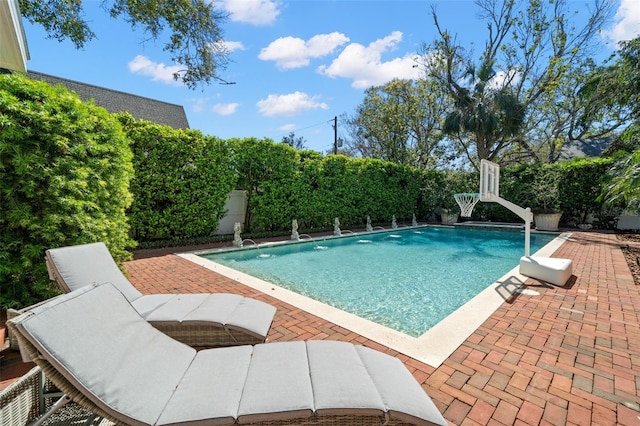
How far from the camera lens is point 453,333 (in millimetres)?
3387

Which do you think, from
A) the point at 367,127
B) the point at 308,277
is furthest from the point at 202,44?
the point at 367,127

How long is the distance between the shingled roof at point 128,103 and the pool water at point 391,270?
507 inches

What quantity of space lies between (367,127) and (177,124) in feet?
46.5

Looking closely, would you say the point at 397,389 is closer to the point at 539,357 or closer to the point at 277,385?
the point at 277,385

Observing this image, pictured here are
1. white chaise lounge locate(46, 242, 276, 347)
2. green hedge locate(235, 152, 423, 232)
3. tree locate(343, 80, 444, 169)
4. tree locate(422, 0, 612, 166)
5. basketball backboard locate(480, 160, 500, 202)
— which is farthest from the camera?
tree locate(343, 80, 444, 169)

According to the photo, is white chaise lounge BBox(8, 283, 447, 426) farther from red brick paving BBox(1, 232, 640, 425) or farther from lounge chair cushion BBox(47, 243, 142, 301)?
lounge chair cushion BBox(47, 243, 142, 301)

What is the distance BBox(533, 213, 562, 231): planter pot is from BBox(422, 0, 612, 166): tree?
5.67 m

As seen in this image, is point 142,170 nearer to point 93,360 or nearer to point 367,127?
point 93,360

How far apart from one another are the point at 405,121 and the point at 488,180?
53.9 feet

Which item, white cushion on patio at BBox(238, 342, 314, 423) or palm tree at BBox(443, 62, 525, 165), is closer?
white cushion on patio at BBox(238, 342, 314, 423)

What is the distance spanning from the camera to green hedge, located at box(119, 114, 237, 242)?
8.12 m

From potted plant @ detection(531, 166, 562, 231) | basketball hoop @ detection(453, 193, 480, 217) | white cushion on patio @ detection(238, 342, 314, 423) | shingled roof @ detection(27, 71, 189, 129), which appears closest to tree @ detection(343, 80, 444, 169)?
potted plant @ detection(531, 166, 562, 231)

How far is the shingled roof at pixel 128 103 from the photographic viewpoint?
15.0 metres

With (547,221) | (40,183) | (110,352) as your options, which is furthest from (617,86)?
(40,183)
